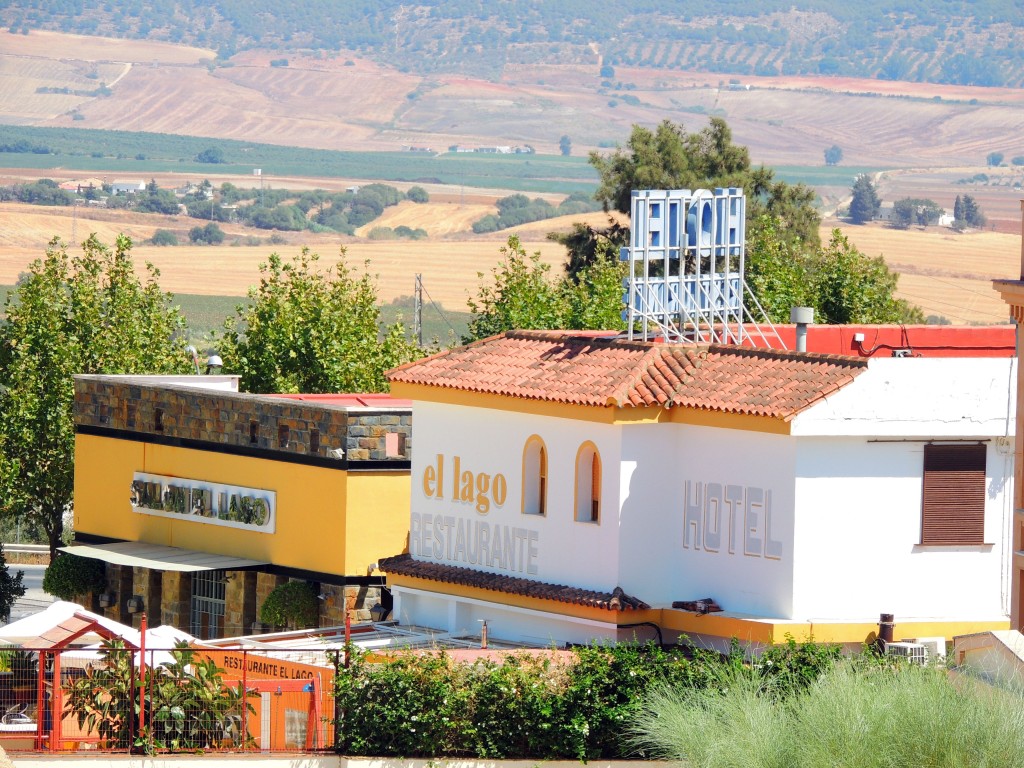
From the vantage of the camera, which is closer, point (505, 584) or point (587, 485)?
point (587, 485)

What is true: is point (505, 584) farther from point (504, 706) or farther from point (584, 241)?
point (584, 241)

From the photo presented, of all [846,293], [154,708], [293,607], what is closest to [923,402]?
[154,708]

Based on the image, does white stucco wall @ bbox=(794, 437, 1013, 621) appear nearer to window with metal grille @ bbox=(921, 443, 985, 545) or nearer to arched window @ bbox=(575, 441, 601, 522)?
window with metal grille @ bbox=(921, 443, 985, 545)

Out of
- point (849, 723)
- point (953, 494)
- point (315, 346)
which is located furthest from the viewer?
point (315, 346)

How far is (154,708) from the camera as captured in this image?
26.5 m

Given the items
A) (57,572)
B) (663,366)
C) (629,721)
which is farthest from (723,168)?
(629,721)

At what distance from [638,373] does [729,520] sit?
2826mm

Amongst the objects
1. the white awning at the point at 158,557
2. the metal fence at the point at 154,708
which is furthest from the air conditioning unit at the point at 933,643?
the white awning at the point at 158,557

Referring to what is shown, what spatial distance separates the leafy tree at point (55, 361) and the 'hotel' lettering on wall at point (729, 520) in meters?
29.4

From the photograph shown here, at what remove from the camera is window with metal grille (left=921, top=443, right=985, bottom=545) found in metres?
30.7

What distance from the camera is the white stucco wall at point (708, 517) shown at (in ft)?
99.0

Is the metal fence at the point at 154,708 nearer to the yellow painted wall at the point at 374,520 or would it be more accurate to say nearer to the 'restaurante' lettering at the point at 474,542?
the 'restaurante' lettering at the point at 474,542

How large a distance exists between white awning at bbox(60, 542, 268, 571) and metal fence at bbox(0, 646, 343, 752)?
12312 mm

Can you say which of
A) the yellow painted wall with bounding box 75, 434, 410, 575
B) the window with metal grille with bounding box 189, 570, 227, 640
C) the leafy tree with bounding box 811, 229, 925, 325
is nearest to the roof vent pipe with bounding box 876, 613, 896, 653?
the yellow painted wall with bounding box 75, 434, 410, 575
